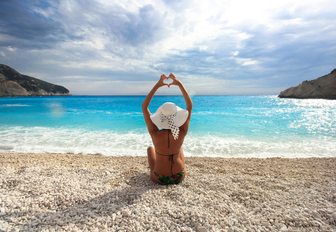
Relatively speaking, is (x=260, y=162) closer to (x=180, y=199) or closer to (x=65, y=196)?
(x=180, y=199)

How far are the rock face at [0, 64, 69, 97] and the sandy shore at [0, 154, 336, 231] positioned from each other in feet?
441

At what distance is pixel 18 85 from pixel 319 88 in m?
145

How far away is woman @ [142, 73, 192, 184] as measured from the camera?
409 cm

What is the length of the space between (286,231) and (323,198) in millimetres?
1641

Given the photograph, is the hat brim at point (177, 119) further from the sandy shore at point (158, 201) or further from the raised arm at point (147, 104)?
the sandy shore at point (158, 201)

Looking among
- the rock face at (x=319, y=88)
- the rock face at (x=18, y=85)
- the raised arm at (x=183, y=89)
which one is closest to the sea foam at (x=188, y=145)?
the raised arm at (x=183, y=89)

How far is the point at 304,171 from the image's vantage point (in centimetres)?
603

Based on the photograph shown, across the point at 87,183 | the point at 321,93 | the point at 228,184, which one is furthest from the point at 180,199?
the point at 321,93

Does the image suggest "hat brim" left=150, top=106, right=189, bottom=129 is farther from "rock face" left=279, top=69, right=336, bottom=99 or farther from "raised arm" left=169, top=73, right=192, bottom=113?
"rock face" left=279, top=69, right=336, bottom=99

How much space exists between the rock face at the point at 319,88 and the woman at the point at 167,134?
79682 millimetres

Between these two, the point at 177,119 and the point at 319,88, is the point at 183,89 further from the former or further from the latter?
the point at 319,88

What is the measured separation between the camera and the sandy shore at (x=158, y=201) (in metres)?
3.11

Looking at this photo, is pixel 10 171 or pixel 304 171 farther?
pixel 304 171

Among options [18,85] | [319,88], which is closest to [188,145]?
[319,88]
